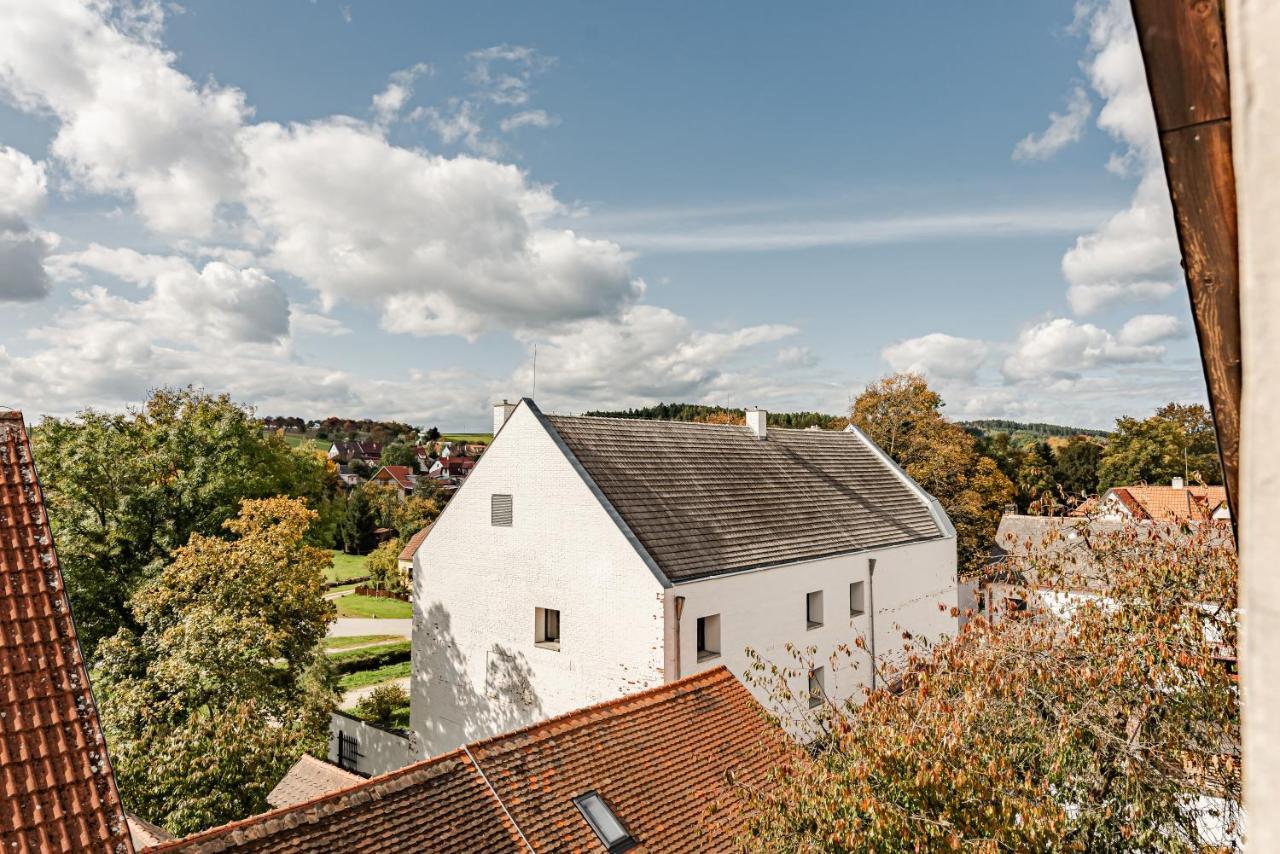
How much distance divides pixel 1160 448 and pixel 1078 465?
962 cm

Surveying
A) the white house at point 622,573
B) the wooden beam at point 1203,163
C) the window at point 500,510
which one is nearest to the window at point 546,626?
the white house at point 622,573

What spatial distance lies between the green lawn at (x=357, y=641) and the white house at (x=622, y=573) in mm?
18136

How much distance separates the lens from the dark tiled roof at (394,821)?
26.3 feet

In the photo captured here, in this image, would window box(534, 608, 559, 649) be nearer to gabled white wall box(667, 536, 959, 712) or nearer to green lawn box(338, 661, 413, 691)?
gabled white wall box(667, 536, 959, 712)

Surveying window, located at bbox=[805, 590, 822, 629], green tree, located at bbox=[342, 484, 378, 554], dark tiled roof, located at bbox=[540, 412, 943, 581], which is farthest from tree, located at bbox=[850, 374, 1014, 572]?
green tree, located at bbox=[342, 484, 378, 554]

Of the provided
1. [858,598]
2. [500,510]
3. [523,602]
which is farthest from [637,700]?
[858,598]

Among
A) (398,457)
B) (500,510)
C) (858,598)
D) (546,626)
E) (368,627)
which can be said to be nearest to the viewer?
(546,626)

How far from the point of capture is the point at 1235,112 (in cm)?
67

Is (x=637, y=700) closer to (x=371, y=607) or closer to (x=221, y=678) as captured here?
(x=221, y=678)

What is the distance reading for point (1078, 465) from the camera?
5859 centimetres

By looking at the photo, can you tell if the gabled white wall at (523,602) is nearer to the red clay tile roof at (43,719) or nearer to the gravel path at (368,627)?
the red clay tile roof at (43,719)

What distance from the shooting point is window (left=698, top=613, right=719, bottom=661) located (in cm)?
1591

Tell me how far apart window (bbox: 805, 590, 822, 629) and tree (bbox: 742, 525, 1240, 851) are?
32.8ft

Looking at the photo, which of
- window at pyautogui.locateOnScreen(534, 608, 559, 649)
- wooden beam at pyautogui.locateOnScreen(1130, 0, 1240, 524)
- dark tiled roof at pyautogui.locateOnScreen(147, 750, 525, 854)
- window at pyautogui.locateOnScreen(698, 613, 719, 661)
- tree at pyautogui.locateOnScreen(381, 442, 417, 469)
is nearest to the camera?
wooden beam at pyautogui.locateOnScreen(1130, 0, 1240, 524)
